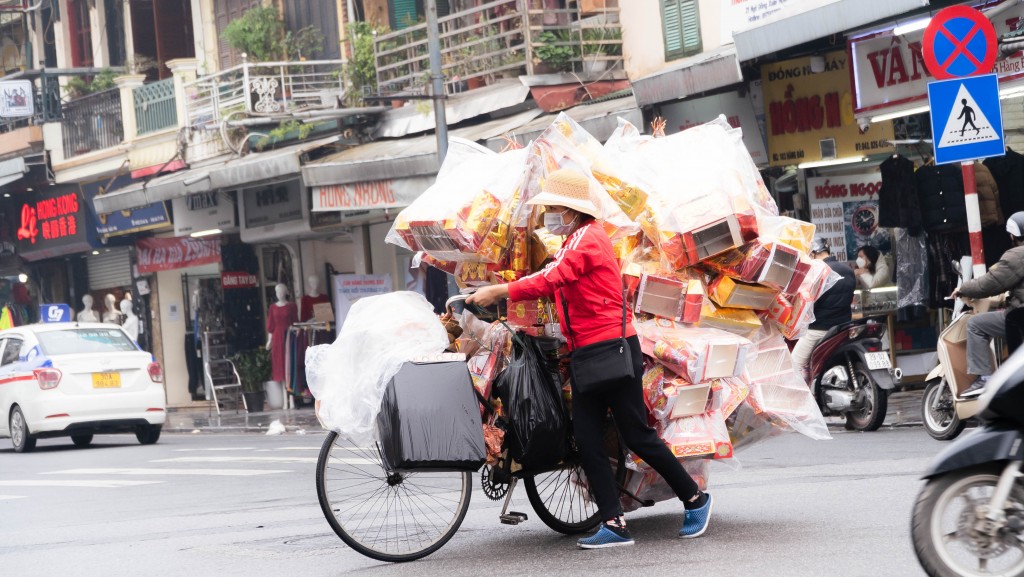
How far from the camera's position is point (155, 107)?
2886 centimetres

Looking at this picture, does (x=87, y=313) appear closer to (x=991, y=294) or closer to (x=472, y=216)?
(x=991, y=294)

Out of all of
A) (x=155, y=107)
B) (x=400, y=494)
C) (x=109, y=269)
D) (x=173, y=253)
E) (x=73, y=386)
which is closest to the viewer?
(x=400, y=494)

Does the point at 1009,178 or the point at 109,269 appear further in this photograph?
the point at 109,269

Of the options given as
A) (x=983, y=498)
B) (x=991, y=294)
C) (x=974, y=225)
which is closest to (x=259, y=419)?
(x=974, y=225)

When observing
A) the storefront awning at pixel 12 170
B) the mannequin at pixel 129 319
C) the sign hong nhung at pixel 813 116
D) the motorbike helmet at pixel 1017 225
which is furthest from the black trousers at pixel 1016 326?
the storefront awning at pixel 12 170

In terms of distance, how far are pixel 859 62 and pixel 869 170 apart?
2248 mm

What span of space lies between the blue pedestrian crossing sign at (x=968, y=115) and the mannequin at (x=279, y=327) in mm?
14877

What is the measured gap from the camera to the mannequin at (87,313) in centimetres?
3209

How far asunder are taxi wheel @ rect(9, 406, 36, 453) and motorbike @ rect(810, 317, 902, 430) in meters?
10.4

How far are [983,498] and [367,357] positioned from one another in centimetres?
322

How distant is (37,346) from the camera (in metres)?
18.5

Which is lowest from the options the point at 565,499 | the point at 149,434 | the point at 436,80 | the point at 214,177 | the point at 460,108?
the point at 149,434

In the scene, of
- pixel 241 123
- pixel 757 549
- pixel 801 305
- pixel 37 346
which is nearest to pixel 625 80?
pixel 241 123

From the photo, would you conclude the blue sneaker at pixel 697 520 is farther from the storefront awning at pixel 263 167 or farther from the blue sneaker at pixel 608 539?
the storefront awning at pixel 263 167
